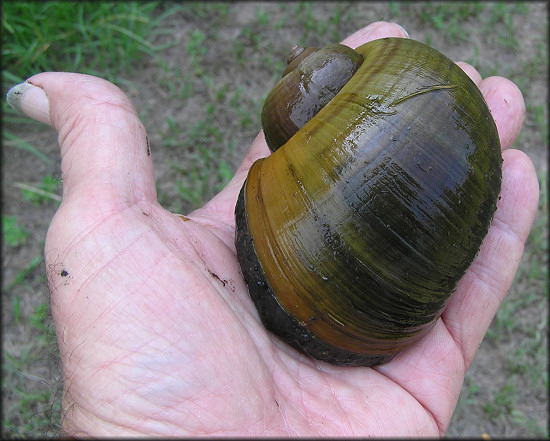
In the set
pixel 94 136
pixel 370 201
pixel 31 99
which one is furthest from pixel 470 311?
pixel 31 99

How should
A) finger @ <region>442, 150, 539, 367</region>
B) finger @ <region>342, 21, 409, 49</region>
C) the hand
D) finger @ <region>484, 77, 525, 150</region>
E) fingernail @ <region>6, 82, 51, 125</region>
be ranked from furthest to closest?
finger @ <region>342, 21, 409, 49</region> → finger @ <region>484, 77, 525, 150</region> → finger @ <region>442, 150, 539, 367</region> → fingernail @ <region>6, 82, 51, 125</region> → the hand

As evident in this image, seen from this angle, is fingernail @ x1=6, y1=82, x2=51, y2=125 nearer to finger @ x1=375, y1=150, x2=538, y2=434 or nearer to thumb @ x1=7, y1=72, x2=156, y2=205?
thumb @ x1=7, y1=72, x2=156, y2=205

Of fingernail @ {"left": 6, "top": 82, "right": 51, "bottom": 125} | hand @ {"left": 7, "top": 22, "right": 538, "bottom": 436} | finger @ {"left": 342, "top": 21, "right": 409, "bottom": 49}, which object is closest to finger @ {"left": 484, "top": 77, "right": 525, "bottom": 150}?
hand @ {"left": 7, "top": 22, "right": 538, "bottom": 436}

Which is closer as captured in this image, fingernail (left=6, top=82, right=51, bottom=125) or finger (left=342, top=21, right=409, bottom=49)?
fingernail (left=6, top=82, right=51, bottom=125)

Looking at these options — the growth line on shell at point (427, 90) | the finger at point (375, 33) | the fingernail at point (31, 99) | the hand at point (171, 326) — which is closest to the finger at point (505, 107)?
the hand at point (171, 326)

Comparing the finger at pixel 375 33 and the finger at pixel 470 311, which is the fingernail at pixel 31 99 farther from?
the finger at pixel 470 311

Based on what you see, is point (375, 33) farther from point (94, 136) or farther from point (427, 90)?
point (94, 136)

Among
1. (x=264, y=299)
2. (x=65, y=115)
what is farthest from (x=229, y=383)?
(x=65, y=115)
